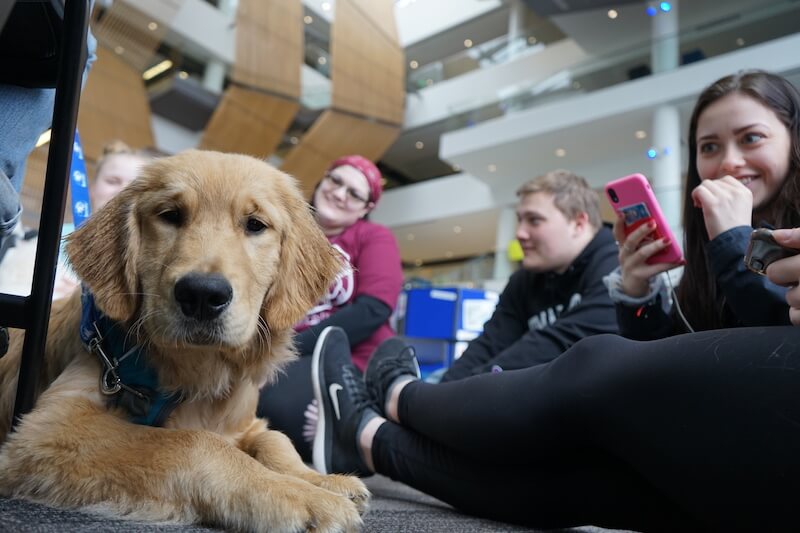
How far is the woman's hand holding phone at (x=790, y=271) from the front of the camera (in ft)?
3.66

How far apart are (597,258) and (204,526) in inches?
89.8

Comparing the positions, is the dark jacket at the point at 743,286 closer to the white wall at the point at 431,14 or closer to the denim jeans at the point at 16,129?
the denim jeans at the point at 16,129

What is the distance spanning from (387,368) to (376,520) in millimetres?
742

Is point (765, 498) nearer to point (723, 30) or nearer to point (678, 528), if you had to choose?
point (678, 528)

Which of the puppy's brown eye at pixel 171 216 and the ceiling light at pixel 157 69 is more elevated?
the ceiling light at pixel 157 69

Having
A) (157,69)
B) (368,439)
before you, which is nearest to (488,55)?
(157,69)

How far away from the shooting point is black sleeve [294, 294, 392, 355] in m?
2.92

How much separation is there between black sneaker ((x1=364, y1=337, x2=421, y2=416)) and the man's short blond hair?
1.33 metres

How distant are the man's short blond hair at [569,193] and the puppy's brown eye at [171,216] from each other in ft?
6.95

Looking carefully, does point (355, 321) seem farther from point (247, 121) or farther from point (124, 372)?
point (247, 121)

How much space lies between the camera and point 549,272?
314 centimetres

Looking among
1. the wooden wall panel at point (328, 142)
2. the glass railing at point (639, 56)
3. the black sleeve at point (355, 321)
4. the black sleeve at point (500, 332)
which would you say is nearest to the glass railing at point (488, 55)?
the wooden wall panel at point (328, 142)

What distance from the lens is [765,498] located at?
3.41 ft

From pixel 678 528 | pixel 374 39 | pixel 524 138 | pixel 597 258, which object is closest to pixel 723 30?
pixel 524 138
